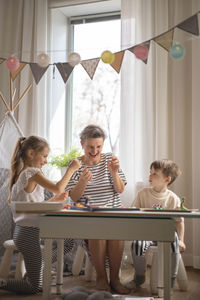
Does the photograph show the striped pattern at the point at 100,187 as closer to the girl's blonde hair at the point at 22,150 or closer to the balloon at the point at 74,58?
the girl's blonde hair at the point at 22,150

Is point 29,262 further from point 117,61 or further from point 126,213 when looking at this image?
point 117,61

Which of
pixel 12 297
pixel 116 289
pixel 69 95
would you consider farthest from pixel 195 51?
pixel 12 297

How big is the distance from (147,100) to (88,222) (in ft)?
6.54

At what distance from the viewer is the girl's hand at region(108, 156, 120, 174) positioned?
2.55 metres

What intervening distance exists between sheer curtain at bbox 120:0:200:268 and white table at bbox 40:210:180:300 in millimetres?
1709

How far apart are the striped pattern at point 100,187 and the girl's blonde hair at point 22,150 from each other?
352 mm

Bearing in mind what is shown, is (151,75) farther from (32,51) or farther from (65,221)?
(65,221)

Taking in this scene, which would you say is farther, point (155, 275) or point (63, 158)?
point (63, 158)

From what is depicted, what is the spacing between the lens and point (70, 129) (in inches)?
166

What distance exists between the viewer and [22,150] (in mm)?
2580

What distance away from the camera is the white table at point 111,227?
1748mm

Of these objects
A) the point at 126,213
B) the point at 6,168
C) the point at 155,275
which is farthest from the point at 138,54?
the point at 6,168

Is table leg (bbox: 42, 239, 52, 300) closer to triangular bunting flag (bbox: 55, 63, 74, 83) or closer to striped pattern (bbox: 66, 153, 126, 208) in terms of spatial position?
striped pattern (bbox: 66, 153, 126, 208)

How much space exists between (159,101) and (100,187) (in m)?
1.21
